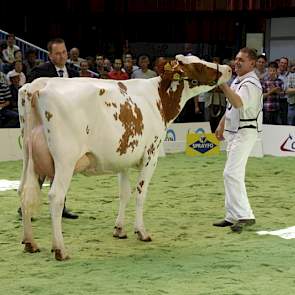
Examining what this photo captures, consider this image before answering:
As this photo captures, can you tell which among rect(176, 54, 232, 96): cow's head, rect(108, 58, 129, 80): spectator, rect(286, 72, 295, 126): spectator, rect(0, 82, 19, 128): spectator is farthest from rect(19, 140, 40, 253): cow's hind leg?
rect(286, 72, 295, 126): spectator

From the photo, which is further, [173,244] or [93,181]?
[93,181]

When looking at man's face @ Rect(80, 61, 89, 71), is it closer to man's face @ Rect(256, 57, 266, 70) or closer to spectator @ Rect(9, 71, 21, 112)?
spectator @ Rect(9, 71, 21, 112)

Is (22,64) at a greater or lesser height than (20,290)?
greater

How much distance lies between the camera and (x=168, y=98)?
7.65 meters

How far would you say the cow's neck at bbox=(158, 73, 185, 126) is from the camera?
761 centimetres

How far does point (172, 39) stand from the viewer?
23.8 metres

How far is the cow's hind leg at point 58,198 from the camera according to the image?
6582 mm

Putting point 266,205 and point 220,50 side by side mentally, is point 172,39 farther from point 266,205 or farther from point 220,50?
point 266,205

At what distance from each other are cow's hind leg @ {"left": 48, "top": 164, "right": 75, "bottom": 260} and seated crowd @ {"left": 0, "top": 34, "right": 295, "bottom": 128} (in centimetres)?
886

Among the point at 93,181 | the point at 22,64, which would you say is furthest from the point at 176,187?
the point at 22,64

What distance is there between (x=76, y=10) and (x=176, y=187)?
549 inches

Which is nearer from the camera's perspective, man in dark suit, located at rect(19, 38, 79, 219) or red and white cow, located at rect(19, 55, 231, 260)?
red and white cow, located at rect(19, 55, 231, 260)

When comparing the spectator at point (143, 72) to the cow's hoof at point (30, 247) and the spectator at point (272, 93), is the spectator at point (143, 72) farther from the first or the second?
the cow's hoof at point (30, 247)

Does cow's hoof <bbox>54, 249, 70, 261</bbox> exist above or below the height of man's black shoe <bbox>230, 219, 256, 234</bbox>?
above
